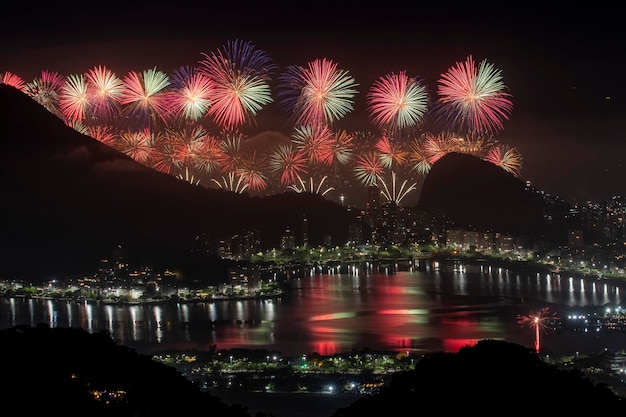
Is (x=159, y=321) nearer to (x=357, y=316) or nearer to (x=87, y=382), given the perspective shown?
(x=357, y=316)

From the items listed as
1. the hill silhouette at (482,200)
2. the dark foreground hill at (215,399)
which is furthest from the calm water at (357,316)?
the dark foreground hill at (215,399)

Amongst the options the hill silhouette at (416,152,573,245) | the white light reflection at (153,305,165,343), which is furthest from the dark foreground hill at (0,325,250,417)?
the hill silhouette at (416,152,573,245)

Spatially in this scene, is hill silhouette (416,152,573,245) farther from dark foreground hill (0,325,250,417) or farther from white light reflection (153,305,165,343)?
dark foreground hill (0,325,250,417)

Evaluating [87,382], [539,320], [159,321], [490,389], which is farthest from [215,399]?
[539,320]

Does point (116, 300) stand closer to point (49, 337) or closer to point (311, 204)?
point (311, 204)

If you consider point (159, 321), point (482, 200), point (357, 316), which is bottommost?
point (357, 316)

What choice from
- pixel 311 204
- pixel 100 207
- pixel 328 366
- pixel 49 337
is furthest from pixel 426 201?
pixel 49 337
